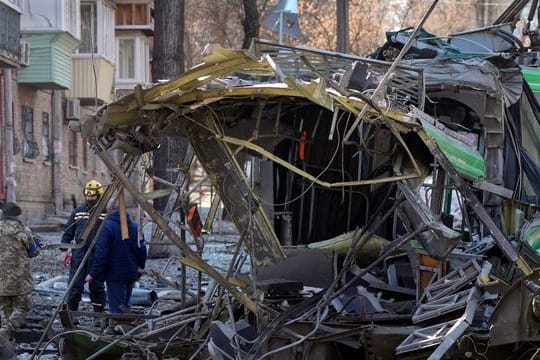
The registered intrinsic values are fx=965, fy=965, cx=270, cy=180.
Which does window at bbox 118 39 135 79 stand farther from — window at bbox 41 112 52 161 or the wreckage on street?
the wreckage on street

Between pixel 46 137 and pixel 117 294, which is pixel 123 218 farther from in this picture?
pixel 46 137

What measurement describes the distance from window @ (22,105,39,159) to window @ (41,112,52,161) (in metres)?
1.17

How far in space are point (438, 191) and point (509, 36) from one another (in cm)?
333

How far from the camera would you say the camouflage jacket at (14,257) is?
33.3ft

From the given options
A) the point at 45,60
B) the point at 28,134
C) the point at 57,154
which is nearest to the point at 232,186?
the point at 45,60

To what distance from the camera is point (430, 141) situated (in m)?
6.90

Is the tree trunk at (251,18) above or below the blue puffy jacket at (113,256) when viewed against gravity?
above

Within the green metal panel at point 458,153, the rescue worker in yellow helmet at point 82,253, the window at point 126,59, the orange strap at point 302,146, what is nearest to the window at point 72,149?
the window at point 126,59

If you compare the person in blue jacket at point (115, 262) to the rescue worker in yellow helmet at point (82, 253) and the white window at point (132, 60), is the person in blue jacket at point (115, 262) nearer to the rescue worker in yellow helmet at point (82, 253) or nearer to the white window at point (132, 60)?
the rescue worker in yellow helmet at point (82, 253)

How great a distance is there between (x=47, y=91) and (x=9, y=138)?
6.41 metres

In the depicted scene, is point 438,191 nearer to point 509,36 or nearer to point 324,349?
point 324,349

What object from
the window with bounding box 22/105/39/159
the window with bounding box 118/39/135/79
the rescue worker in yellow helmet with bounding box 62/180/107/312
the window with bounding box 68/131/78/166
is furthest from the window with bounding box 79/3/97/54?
the rescue worker in yellow helmet with bounding box 62/180/107/312

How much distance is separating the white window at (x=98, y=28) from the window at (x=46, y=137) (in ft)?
9.76

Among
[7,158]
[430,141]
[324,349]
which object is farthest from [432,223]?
[7,158]
